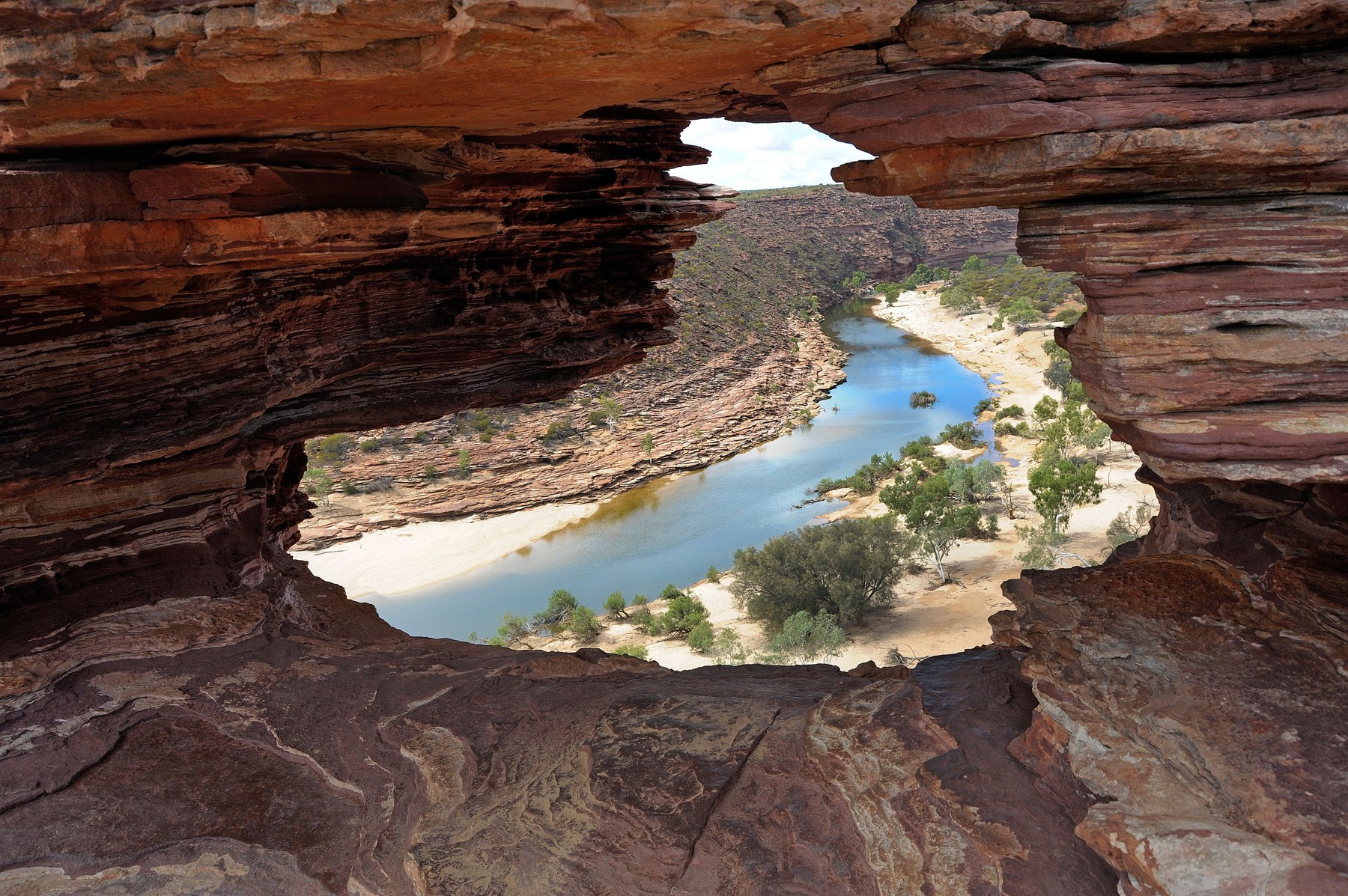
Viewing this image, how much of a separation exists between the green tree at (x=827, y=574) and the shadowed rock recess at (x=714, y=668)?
12.6m

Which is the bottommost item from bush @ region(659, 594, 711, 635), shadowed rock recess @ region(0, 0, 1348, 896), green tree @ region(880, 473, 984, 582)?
bush @ region(659, 594, 711, 635)

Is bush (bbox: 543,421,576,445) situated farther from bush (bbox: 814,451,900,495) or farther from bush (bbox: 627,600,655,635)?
bush (bbox: 627,600,655,635)

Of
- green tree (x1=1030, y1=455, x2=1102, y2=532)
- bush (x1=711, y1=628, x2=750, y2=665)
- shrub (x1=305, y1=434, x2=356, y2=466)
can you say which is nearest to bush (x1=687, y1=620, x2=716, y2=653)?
bush (x1=711, y1=628, x2=750, y2=665)

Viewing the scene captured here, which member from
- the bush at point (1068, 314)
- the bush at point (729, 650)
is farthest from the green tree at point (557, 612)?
the bush at point (1068, 314)

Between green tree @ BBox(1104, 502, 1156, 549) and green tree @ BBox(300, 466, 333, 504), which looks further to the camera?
green tree @ BBox(300, 466, 333, 504)

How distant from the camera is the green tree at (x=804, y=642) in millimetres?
19328

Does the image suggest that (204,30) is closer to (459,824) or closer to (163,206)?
(163,206)

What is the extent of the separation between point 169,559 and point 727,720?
698 centimetres

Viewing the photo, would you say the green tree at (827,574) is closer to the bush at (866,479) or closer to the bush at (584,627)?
the bush at (584,627)

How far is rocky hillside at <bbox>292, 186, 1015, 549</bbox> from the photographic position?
3234cm

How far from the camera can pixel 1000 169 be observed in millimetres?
6676

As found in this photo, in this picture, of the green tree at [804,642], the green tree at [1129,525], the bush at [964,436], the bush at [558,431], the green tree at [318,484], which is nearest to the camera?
the green tree at [804,642]

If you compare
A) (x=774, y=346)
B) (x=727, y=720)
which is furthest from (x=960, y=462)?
(x=727, y=720)

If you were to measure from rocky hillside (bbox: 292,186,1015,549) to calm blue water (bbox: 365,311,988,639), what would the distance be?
165 cm
